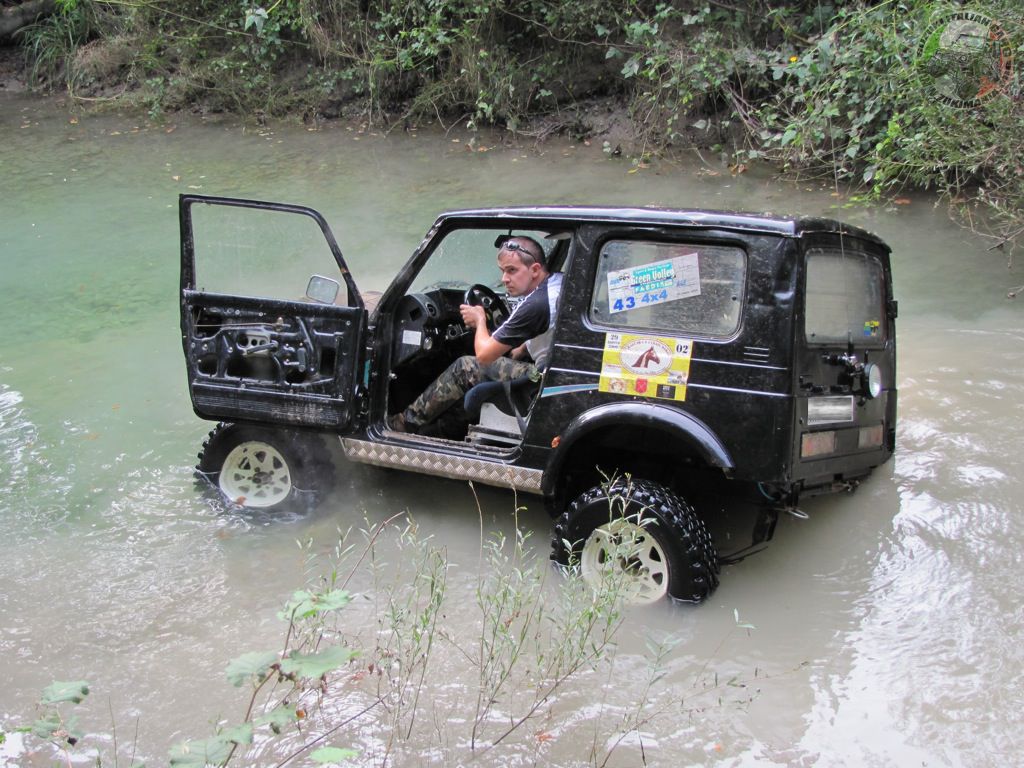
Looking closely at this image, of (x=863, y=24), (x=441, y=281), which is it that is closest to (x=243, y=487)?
(x=441, y=281)

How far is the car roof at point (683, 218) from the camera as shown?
3.90 metres

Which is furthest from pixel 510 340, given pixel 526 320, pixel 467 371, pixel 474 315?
pixel 467 371

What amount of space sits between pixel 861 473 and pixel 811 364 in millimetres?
888

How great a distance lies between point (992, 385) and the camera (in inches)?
235

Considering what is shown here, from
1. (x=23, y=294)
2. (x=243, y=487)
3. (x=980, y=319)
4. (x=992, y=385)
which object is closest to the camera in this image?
(x=243, y=487)

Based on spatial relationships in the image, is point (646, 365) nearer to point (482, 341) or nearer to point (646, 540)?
point (646, 540)

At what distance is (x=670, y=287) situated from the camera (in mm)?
4082

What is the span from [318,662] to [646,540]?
5.31 feet

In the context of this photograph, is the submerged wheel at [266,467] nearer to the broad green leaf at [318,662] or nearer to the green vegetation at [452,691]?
the green vegetation at [452,691]

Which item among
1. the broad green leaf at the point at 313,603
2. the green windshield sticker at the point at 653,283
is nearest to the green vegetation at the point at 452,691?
the broad green leaf at the point at 313,603

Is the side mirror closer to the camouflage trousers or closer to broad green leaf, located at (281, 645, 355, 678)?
the camouflage trousers

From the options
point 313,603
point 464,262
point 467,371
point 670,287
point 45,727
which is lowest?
point 45,727

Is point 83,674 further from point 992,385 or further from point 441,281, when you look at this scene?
point 992,385

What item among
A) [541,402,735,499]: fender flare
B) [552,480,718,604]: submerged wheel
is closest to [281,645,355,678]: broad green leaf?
[552,480,718,604]: submerged wheel
